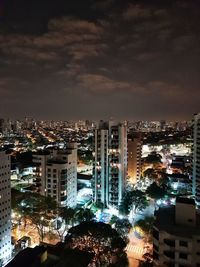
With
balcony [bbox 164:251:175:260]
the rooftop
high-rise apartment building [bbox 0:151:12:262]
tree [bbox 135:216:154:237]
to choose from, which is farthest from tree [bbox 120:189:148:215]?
balcony [bbox 164:251:175:260]

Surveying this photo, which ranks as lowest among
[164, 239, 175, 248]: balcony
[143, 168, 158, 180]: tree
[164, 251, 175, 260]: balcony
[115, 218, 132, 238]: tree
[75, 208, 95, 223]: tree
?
[115, 218, 132, 238]: tree

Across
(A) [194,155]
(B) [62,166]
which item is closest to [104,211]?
(B) [62,166]

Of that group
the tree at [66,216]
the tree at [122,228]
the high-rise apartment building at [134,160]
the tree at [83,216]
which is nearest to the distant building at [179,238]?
the tree at [122,228]

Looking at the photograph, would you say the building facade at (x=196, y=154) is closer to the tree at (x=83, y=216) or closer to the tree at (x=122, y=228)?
the tree at (x=122, y=228)

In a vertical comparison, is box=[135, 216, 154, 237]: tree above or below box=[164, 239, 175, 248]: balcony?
below

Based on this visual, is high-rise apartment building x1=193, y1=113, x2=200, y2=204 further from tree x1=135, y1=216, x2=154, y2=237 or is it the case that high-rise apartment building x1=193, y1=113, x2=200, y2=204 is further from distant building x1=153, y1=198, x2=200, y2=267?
distant building x1=153, y1=198, x2=200, y2=267

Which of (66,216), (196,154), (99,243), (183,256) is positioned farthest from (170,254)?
(196,154)

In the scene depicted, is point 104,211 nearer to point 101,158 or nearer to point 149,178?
point 101,158
